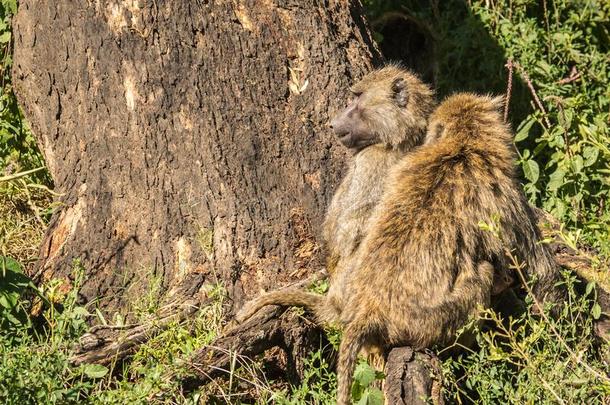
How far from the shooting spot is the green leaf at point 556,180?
6.37m

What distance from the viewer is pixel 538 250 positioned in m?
Answer: 5.07

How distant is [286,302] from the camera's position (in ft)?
16.0

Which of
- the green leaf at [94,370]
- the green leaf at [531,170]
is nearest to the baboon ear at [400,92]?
the green leaf at [531,170]

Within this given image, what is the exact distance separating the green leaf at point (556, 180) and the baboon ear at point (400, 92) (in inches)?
58.0

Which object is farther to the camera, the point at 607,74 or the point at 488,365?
the point at 607,74

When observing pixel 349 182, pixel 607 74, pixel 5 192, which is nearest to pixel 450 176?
pixel 349 182

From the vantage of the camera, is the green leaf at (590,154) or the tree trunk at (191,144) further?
the green leaf at (590,154)

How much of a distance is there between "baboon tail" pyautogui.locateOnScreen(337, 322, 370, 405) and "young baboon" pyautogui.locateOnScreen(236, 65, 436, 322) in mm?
520

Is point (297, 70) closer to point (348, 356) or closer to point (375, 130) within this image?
point (375, 130)

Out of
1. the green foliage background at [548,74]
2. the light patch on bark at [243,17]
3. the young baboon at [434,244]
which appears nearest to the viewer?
the young baboon at [434,244]

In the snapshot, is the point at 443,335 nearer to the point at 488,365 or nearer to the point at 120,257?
the point at 488,365

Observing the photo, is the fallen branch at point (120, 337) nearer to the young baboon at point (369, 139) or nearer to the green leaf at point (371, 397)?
the young baboon at point (369, 139)

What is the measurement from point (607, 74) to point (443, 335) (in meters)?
3.74

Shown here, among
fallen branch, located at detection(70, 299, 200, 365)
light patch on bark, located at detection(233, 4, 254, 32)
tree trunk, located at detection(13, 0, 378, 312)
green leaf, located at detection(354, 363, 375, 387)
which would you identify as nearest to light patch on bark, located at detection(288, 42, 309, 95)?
tree trunk, located at detection(13, 0, 378, 312)
